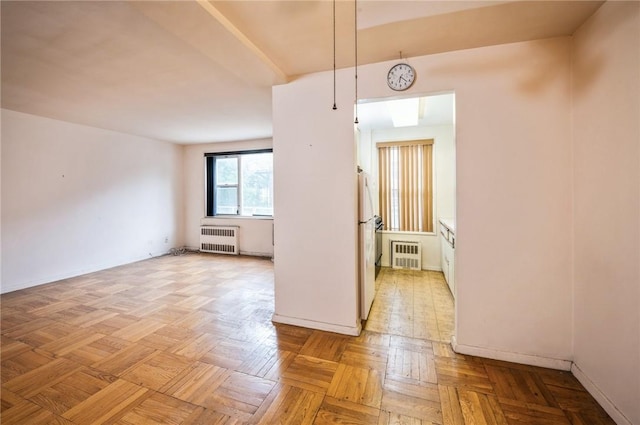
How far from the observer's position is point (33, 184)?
13.0 ft

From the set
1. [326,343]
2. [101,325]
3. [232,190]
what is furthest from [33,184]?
[326,343]

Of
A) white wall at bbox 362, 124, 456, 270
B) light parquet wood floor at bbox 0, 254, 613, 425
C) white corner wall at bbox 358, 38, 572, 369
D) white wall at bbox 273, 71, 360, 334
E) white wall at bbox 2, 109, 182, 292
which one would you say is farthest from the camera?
white wall at bbox 362, 124, 456, 270

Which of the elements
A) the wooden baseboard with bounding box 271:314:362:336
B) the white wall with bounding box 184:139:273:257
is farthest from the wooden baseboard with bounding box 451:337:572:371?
the white wall with bounding box 184:139:273:257

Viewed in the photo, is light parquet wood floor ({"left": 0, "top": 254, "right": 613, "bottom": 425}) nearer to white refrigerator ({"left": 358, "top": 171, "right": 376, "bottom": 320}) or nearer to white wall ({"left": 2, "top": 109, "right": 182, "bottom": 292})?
white refrigerator ({"left": 358, "top": 171, "right": 376, "bottom": 320})

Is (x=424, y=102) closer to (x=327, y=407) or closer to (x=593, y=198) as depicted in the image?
(x=593, y=198)

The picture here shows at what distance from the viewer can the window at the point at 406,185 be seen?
4.68m

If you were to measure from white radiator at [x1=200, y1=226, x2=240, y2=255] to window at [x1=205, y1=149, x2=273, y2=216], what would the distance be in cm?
43

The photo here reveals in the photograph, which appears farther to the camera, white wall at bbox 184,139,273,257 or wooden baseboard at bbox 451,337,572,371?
white wall at bbox 184,139,273,257

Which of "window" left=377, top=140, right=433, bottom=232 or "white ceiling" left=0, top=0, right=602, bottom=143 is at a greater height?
"white ceiling" left=0, top=0, right=602, bottom=143

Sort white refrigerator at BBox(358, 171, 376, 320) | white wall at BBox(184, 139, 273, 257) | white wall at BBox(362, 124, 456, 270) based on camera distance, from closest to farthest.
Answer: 1. white refrigerator at BBox(358, 171, 376, 320)
2. white wall at BBox(362, 124, 456, 270)
3. white wall at BBox(184, 139, 273, 257)

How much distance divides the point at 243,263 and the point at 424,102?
166 inches

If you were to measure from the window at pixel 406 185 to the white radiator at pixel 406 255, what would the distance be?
279 millimetres

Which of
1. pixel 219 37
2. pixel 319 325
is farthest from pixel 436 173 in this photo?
pixel 219 37

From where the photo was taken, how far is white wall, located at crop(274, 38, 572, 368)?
1994mm
